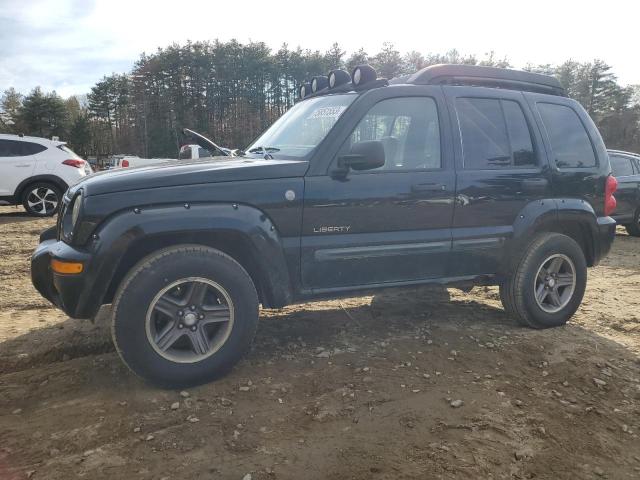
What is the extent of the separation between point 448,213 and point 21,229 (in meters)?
8.10

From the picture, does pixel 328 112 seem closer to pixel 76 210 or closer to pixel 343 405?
pixel 76 210

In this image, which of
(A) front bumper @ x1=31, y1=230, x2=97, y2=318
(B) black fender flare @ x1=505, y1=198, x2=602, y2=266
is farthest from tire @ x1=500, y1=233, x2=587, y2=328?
(A) front bumper @ x1=31, y1=230, x2=97, y2=318

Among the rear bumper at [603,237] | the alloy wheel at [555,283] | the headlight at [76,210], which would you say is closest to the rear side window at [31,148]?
the headlight at [76,210]

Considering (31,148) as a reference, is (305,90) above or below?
above

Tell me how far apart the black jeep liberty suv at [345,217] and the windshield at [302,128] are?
19 millimetres

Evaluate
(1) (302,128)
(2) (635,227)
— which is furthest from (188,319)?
(2) (635,227)

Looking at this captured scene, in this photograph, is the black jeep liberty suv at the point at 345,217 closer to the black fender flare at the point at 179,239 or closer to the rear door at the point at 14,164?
the black fender flare at the point at 179,239

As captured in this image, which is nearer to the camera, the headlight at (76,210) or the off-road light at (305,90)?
the headlight at (76,210)

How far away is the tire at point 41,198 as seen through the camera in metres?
10.3

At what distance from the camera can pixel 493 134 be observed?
411 cm

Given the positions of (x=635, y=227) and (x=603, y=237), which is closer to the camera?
(x=603, y=237)

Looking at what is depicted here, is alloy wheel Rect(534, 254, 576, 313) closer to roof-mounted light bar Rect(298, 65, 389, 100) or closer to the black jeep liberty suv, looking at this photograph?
the black jeep liberty suv

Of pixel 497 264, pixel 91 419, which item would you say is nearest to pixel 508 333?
pixel 497 264

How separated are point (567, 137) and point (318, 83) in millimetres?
2337
